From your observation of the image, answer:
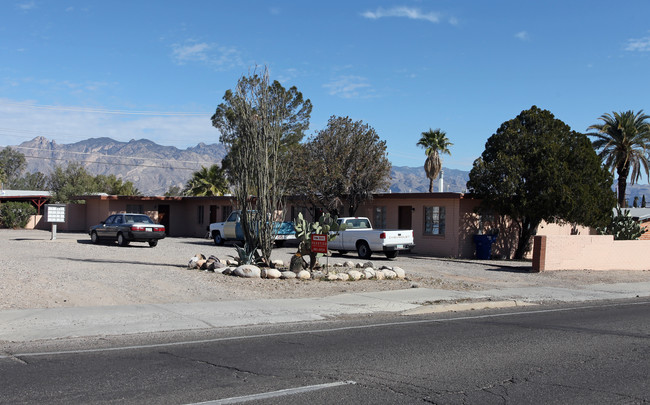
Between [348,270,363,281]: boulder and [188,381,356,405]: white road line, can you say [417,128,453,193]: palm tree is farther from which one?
[188,381,356,405]: white road line

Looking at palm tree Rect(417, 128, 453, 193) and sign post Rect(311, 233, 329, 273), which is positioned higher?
palm tree Rect(417, 128, 453, 193)

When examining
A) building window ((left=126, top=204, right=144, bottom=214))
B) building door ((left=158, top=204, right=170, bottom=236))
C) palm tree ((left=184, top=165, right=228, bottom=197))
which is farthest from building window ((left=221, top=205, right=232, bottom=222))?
palm tree ((left=184, top=165, right=228, bottom=197))

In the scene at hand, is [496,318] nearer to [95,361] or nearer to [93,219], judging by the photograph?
Answer: [95,361]

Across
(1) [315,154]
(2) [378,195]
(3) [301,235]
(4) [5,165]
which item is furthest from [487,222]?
(4) [5,165]

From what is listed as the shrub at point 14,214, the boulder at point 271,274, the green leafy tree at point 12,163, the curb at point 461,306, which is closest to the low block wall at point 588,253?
the curb at point 461,306

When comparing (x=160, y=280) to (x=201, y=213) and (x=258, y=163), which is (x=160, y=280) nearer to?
(x=258, y=163)

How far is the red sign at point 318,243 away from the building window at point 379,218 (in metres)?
14.8

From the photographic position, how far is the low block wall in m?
22.8

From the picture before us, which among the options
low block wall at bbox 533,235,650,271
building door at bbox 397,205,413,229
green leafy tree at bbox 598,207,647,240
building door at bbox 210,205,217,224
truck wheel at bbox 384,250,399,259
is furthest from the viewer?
building door at bbox 210,205,217,224

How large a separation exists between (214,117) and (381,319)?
118ft

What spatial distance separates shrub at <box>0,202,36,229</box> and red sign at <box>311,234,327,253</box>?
3444 cm

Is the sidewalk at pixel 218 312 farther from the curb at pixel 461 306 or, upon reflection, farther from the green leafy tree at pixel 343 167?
the green leafy tree at pixel 343 167

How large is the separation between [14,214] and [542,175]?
3602 centimetres

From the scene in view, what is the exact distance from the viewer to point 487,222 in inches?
1153
